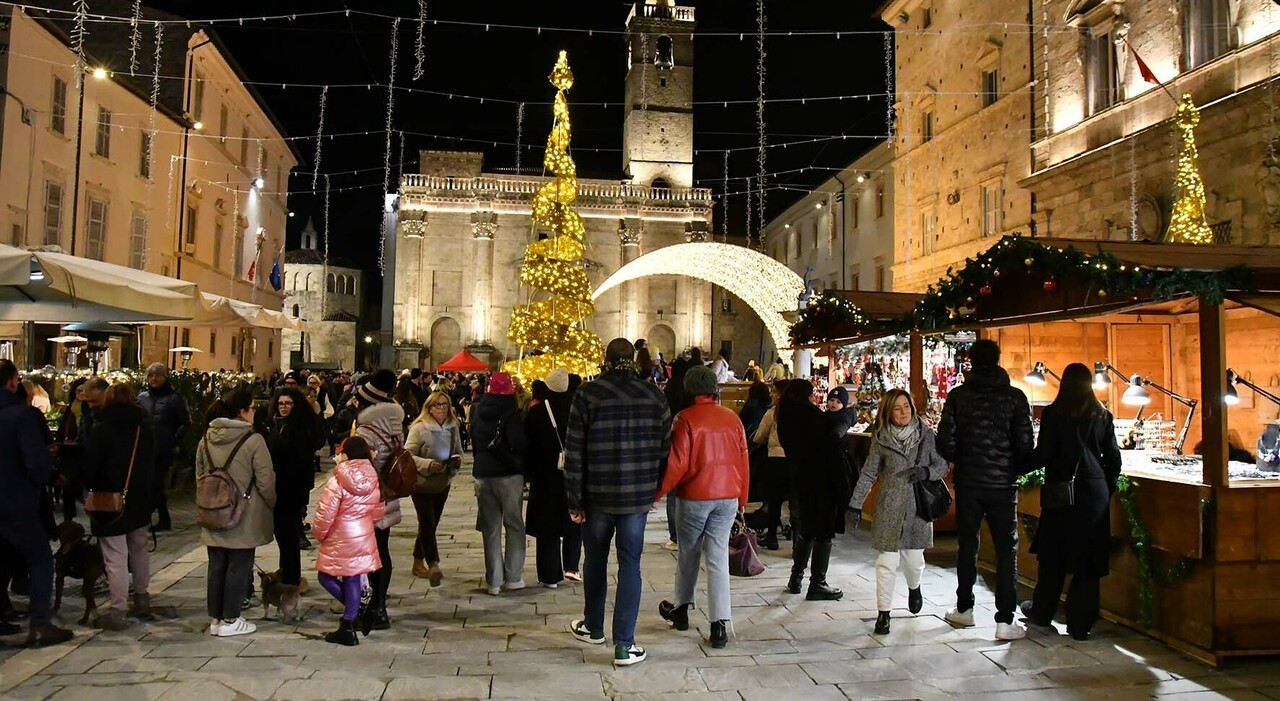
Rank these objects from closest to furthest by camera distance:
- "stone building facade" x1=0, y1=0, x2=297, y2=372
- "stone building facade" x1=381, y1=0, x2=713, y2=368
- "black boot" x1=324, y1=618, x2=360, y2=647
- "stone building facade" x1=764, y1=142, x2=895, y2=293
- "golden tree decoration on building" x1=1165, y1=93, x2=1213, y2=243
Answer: "black boot" x1=324, y1=618, x2=360, y2=647
"golden tree decoration on building" x1=1165, y1=93, x2=1213, y2=243
"stone building facade" x1=0, y1=0, x2=297, y2=372
"stone building facade" x1=764, y1=142, x2=895, y2=293
"stone building facade" x1=381, y1=0, x2=713, y2=368

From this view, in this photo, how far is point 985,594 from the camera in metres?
6.24

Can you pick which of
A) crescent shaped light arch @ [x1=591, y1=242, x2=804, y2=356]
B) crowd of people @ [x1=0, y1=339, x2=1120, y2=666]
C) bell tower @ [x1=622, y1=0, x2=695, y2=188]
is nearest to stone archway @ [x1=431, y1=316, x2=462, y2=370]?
bell tower @ [x1=622, y1=0, x2=695, y2=188]

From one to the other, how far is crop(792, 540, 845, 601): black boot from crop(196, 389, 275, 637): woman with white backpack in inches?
155

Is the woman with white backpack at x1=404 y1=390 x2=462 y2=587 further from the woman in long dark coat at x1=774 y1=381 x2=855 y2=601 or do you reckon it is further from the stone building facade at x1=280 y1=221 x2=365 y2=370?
the stone building facade at x1=280 y1=221 x2=365 y2=370

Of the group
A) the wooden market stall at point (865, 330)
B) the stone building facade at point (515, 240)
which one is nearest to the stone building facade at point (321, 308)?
the stone building facade at point (515, 240)

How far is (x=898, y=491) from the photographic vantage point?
5.36 metres

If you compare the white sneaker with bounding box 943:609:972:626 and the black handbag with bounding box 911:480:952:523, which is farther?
the white sneaker with bounding box 943:609:972:626

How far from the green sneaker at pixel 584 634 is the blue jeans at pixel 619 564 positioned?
13cm

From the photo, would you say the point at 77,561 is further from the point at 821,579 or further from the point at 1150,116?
the point at 1150,116

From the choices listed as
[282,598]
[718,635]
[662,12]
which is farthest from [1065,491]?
[662,12]

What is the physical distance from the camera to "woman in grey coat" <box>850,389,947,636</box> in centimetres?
527

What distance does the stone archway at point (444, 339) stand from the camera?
1677 inches

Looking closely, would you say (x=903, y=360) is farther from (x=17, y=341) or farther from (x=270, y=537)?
(x=17, y=341)

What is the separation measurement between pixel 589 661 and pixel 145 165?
73.5 ft
